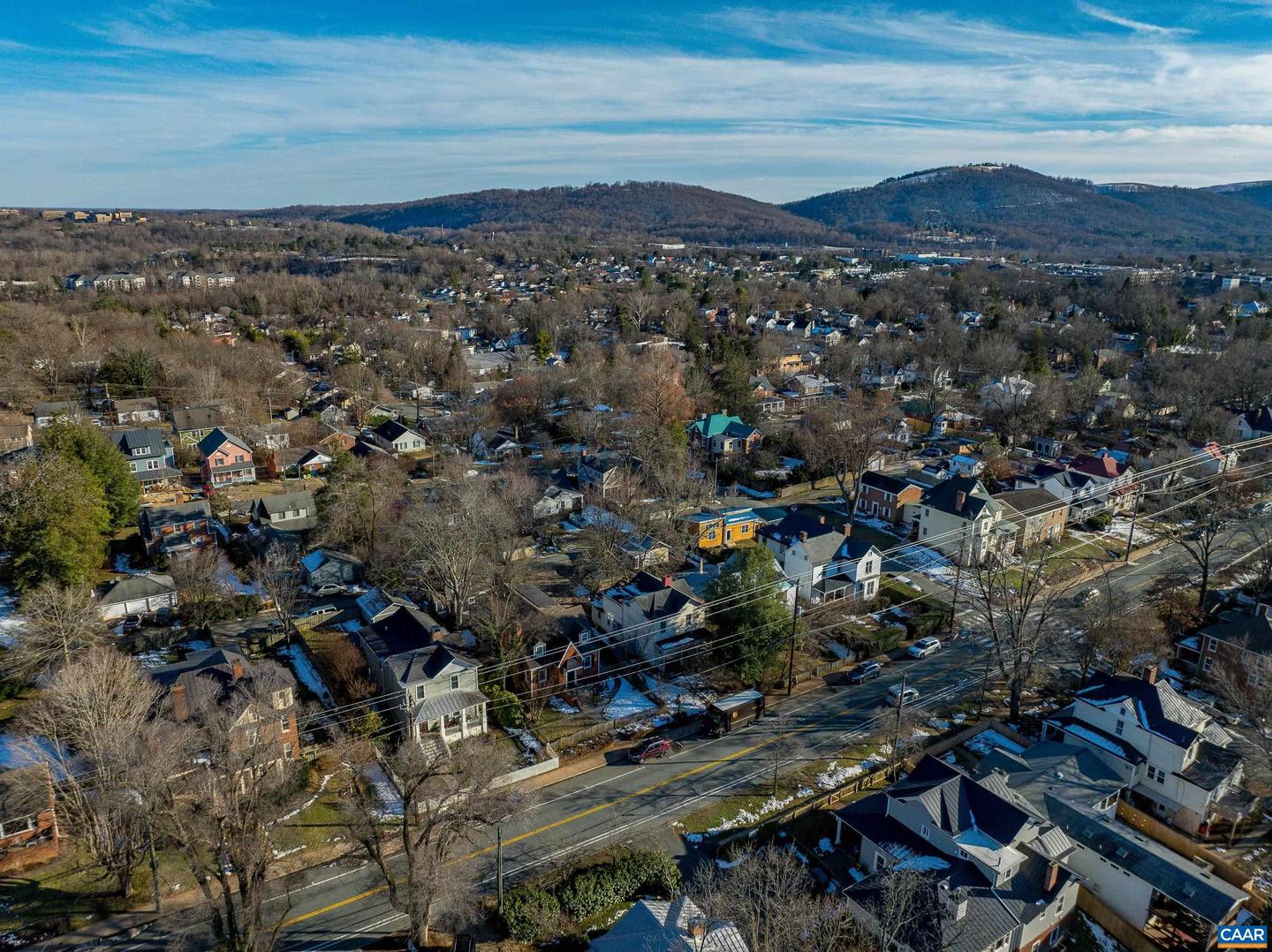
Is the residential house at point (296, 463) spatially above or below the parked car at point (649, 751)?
above

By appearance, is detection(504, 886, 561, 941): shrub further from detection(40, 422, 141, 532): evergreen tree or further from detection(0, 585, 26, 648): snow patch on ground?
detection(40, 422, 141, 532): evergreen tree

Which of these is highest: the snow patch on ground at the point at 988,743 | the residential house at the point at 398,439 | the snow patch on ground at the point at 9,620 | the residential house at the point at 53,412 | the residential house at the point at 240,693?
the residential house at the point at 53,412

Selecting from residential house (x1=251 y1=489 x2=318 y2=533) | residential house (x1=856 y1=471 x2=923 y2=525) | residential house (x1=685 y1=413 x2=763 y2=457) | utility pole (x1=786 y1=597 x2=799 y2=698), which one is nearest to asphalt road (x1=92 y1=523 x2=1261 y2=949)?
utility pole (x1=786 y1=597 x2=799 y2=698)

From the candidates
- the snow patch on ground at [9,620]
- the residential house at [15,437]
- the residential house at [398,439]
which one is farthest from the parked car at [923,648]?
the residential house at [15,437]

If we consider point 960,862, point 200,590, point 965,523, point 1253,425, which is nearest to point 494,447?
point 200,590

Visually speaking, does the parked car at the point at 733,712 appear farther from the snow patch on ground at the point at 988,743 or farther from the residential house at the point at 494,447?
the residential house at the point at 494,447

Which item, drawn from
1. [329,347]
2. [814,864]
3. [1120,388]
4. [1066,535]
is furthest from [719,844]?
[329,347]
